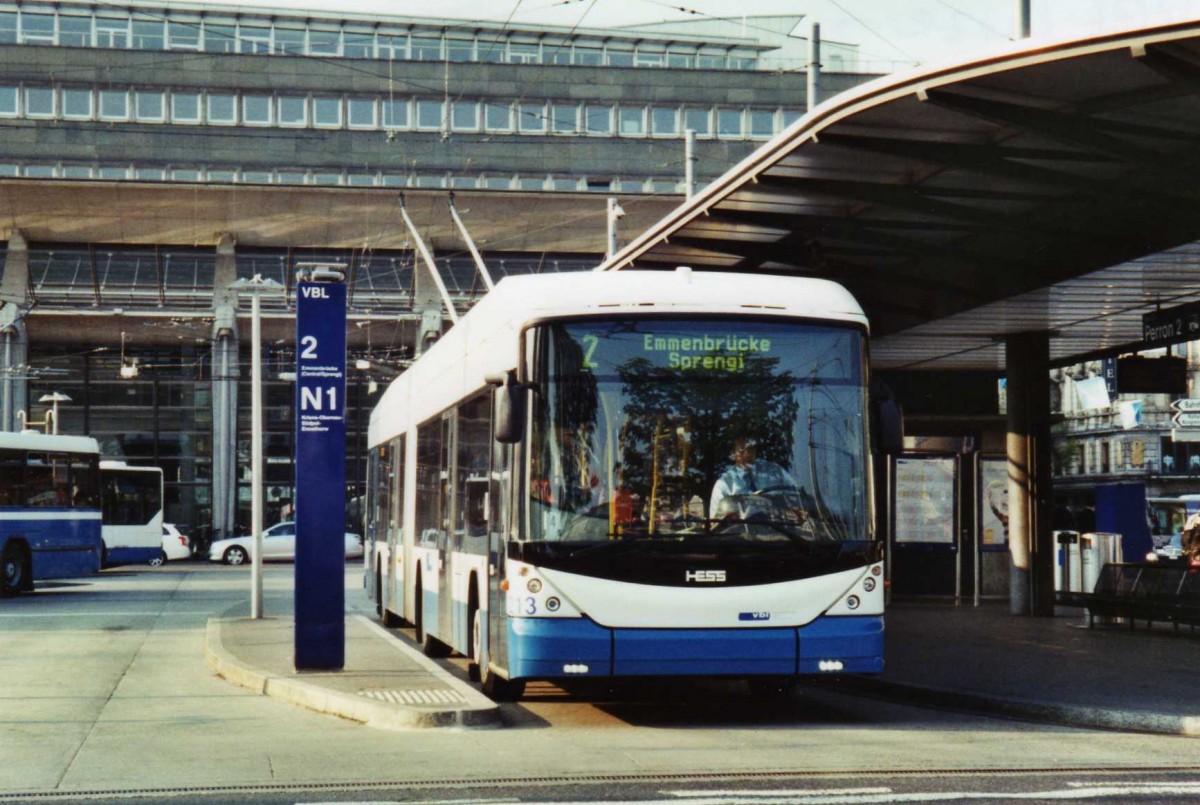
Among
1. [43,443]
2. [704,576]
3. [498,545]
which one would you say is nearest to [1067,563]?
[498,545]

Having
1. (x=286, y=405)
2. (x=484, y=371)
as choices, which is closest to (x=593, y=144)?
(x=286, y=405)

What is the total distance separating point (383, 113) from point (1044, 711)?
47.2 m

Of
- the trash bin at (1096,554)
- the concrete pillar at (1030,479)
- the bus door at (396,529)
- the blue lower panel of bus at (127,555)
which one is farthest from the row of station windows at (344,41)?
the trash bin at (1096,554)

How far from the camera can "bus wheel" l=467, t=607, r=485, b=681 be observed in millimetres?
13409

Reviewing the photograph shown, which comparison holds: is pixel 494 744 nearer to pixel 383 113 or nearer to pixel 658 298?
pixel 658 298

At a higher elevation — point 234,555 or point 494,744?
point 494,744

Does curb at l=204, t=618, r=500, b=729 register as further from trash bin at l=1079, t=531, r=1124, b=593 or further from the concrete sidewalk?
trash bin at l=1079, t=531, r=1124, b=593

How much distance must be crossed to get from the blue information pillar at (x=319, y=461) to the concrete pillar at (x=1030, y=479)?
11.8 meters

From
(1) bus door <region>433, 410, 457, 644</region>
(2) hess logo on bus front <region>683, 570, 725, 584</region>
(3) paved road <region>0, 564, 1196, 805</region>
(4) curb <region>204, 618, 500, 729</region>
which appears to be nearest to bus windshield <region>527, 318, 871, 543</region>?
(2) hess logo on bus front <region>683, 570, 725, 584</region>

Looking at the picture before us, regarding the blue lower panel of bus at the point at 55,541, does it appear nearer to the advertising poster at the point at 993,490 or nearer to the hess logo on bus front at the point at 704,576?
the advertising poster at the point at 993,490

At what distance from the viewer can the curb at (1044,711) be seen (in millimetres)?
11750

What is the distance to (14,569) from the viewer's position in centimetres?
3092

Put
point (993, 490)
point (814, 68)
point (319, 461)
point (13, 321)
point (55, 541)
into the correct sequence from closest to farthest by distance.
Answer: point (319, 461)
point (814, 68)
point (993, 490)
point (55, 541)
point (13, 321)

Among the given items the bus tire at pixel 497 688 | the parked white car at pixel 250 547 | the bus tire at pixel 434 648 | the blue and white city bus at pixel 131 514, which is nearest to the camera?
the bus tire at pixel 497 688
